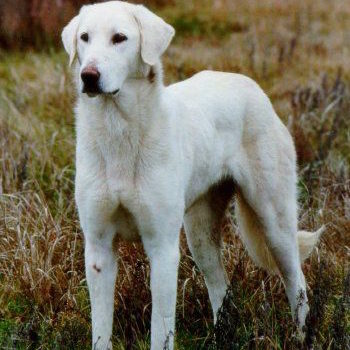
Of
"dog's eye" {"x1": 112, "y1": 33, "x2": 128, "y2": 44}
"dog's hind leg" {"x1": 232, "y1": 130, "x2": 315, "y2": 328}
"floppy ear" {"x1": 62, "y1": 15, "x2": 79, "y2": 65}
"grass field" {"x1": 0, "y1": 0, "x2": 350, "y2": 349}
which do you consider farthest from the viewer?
"dog's hind leg" {"x1": 232, "y1": 130, "x2": 315, "y2": 328}

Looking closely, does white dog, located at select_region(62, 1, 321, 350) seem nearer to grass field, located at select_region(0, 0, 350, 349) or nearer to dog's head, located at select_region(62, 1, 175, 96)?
dog's head, located at select_region(62, 1, 175, 96)

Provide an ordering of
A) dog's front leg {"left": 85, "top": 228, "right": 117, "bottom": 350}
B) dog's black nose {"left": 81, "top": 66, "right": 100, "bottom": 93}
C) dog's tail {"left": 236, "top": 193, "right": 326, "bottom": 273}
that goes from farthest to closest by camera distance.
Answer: dog's tail {"left": 236, "top": 193, "right": 326, "bottom": 273} < dog's front leg {"left": 85, "top": 228, "right": 117, "bottom": 350} < dog's black nose {"left": 81, "top": 66, "right": 100, "bottom": 93}

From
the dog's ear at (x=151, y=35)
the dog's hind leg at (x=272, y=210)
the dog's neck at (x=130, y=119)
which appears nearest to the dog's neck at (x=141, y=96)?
the dog's neck at (x=130, y=119)

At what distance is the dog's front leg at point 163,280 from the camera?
396 centimetres

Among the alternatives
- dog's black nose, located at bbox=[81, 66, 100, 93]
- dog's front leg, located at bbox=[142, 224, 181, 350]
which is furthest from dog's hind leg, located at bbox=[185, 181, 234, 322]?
dog's black nose, located at bbox=[81, 66, 100, 93]

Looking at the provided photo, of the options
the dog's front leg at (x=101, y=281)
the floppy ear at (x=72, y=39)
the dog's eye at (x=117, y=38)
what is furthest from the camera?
the dog's front leg at (x=101, y=281)

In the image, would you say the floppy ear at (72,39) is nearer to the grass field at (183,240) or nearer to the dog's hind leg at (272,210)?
the dog's hind leg at (272,210)

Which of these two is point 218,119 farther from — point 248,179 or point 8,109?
point 8,109

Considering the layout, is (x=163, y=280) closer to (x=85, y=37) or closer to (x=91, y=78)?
(x=91, y=78)

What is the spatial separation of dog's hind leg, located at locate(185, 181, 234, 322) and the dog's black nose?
1.42 m

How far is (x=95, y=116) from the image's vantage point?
4.02 meters

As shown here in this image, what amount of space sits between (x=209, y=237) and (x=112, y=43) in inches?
62.0

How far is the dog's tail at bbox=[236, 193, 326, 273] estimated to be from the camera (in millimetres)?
4863

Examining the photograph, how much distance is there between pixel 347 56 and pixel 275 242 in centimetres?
513
